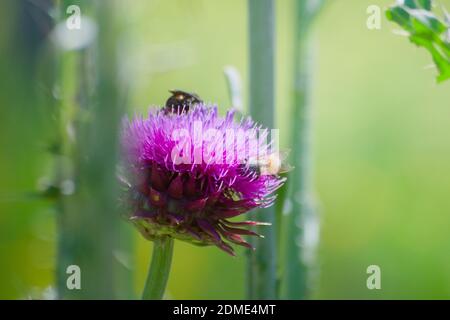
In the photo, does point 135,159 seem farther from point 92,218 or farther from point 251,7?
point 251,7

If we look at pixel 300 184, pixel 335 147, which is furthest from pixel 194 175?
pixel 335 147

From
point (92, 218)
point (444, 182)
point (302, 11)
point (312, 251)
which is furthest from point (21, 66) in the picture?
point (444, 182)

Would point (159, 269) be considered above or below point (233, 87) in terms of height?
below

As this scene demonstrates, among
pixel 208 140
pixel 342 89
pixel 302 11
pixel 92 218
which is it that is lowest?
pixel 92 218

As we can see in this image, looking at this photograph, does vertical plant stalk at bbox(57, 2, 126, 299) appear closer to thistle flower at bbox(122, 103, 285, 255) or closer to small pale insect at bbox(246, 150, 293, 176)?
thistle flower at bbox(122, 103, 285, 255)

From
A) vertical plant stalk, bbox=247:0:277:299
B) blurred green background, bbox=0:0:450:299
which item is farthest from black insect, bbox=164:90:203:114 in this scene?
blurred green background, bbox=0:0:450:299

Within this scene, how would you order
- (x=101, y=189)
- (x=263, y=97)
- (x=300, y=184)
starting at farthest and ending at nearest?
1. (x=300, y=184)
2. (x=263, y=97)
3. (x=101, y=189)

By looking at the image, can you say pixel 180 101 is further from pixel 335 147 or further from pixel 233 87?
pixel 335 147

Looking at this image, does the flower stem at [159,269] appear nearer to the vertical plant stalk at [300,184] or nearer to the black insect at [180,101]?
the black insect at [180,101]
